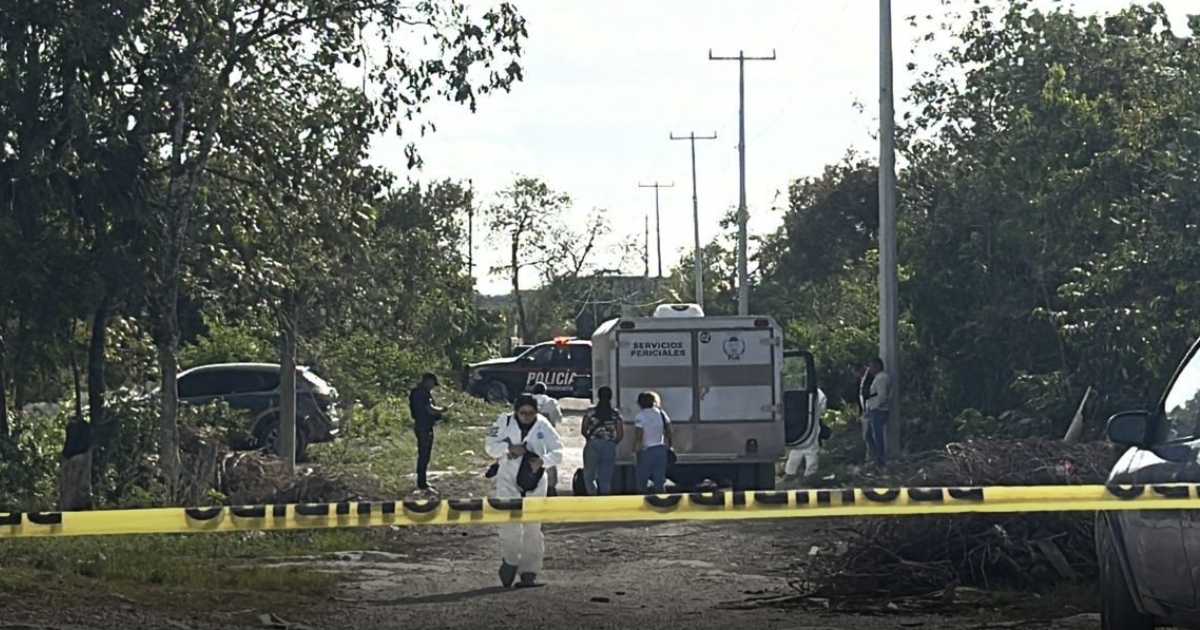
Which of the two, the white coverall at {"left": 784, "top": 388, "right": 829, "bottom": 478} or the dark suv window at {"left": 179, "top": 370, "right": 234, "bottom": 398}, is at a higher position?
the dark suv window at {"left": 179, "top": 370, "right": 234, "bottom": 398}

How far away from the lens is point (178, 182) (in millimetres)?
17312

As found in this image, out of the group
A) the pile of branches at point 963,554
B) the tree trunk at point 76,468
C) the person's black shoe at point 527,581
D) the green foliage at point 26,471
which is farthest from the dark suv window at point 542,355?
the pile of branches at point 963,554

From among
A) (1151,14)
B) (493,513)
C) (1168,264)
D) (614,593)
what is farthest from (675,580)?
(1151,14)

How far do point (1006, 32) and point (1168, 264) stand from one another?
9.80 m

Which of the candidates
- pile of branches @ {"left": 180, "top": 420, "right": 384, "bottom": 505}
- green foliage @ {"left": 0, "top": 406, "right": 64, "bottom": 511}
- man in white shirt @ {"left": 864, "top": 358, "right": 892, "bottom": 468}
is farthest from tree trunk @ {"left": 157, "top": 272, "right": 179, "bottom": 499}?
man in white shirt @ {"left": 864, "top": 358, "right": 892, "bottom": 468}

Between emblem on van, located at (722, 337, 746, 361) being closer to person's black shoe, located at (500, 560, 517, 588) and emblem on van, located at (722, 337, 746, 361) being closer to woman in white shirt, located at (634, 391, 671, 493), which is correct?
woman in white shirt, located at (634, 391, 671, 493)

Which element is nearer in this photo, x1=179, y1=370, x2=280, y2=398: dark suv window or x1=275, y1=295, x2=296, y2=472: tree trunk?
x1=275, y1=295, x2=296, y2=472: tree trunk

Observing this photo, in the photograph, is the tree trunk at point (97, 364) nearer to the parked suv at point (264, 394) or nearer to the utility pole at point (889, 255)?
the parked suv at point (264, 394)

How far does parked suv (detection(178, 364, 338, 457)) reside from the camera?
27.6 metres

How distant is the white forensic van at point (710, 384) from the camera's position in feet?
70.8

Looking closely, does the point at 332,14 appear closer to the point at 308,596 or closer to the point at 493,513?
the point at 308,596

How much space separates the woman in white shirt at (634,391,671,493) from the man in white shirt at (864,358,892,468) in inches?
229

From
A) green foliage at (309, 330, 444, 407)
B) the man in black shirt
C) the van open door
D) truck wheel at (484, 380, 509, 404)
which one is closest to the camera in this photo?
the van open door

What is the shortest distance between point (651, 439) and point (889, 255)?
6597 millimetres
